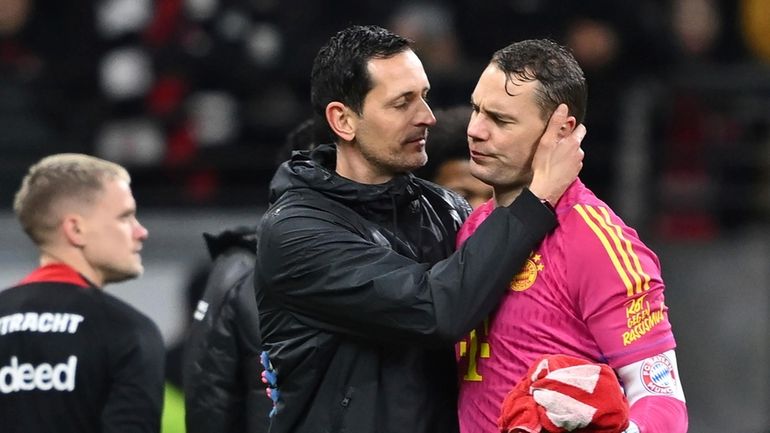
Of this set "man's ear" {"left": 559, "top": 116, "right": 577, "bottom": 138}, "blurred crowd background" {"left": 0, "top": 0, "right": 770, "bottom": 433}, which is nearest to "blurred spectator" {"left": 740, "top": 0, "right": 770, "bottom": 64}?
"blurred crowd background" {"left": 0, "top": 0, "right": 770, "bottom": 433}

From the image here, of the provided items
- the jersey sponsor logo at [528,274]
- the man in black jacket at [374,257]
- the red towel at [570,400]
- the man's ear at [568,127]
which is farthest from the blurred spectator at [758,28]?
the red towel at [570,400]

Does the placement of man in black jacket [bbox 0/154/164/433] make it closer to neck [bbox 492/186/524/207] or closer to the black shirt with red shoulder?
the black shirt with red shoulder

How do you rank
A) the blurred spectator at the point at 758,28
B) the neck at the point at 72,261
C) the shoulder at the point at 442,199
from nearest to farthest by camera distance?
1. the shoulder at the point at 442,199
2. the neck at the point at 72,261
3. the blurred spectator at the point at 758,28

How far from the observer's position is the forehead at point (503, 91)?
366 centimetres

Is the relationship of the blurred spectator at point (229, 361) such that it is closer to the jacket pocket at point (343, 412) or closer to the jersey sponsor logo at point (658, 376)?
the jacket pocket at point (343, 412)

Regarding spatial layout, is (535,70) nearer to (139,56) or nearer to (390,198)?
(390,198)

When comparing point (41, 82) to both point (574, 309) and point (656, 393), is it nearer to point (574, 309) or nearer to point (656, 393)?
point (574, 309)

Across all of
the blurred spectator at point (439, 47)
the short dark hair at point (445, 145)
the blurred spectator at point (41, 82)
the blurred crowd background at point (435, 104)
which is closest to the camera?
the short dark hair at point (445, 145)

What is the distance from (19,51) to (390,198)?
5.52m

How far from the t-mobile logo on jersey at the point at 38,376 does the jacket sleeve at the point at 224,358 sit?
36cm

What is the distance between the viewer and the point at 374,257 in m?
3.75

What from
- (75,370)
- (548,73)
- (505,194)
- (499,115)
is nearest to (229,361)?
(75,370)

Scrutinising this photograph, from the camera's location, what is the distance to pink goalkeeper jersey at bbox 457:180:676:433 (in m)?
3.46

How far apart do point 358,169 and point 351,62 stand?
27 centimetres
